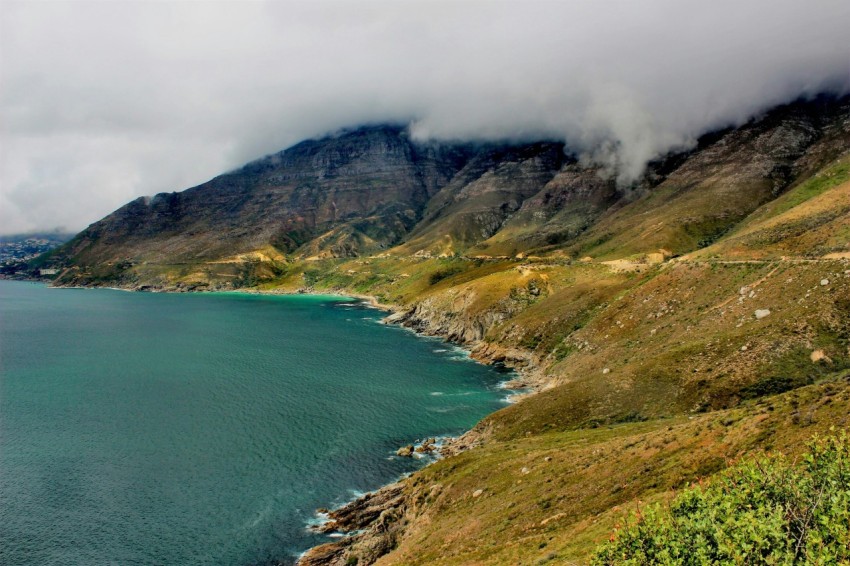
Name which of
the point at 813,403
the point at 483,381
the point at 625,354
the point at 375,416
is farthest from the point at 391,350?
the point at 813,403

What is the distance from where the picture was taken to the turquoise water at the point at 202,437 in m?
57.0

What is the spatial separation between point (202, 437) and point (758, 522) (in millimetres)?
86926

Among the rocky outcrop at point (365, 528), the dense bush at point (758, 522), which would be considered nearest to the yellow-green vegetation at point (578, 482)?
the rocky outcrop at point (365, 528)

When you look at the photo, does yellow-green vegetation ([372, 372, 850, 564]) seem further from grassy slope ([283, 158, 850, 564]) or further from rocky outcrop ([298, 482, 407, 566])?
rocky outcrop ([298, 482, 407, 566])

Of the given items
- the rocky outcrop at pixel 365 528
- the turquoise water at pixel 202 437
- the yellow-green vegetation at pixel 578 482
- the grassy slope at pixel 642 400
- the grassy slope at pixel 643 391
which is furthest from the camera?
the turquoise water at pixel 202 437

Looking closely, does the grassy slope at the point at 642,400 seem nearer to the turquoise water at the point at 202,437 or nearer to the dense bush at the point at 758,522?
the dense bush at the point at 758,522

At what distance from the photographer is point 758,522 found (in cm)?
2062

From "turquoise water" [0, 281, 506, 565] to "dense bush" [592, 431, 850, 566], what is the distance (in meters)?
43.4

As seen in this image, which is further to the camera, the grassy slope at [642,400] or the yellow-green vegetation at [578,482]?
the grassy slope at [642,400]

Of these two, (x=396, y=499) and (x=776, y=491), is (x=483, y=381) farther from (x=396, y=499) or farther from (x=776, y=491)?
(x=776, y=491)

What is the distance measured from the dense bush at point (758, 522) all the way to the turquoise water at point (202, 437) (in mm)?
43373

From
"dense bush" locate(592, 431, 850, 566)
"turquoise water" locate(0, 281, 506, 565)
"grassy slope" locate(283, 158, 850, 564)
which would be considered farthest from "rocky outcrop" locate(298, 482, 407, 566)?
"dense bush" locate(592, 431, 850, 566)

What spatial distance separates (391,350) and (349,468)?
81662 mm

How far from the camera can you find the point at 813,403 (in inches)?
1593
